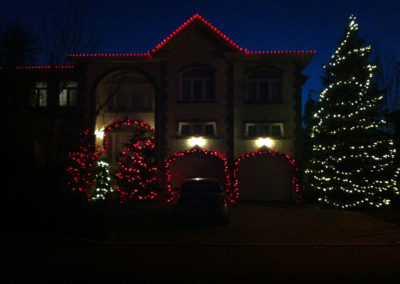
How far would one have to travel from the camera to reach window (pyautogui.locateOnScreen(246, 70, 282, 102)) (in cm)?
2039

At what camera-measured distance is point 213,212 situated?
1284 cm

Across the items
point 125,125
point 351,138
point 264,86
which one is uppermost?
point 264,86

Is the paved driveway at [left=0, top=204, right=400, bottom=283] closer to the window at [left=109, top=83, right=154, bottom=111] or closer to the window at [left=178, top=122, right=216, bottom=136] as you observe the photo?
the window at [left=178, top=122, right=216, bottom=136]

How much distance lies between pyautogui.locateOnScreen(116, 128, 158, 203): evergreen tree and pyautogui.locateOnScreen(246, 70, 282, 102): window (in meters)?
6.04

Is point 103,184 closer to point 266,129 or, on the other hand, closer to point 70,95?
point 70,95

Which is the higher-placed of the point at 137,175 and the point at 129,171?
the point at 129,171

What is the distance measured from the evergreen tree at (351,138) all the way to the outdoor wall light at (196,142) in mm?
5219

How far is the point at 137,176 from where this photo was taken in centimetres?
1822

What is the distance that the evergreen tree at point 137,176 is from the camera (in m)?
18.2

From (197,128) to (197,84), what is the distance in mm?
2252

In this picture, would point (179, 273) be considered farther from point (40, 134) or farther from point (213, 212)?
point (40, 134)

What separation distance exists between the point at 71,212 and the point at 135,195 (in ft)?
20.0

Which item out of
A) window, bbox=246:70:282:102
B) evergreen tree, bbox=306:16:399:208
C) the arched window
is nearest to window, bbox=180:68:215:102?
the arched window

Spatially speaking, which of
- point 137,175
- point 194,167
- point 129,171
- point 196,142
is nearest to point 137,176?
point 137,175
